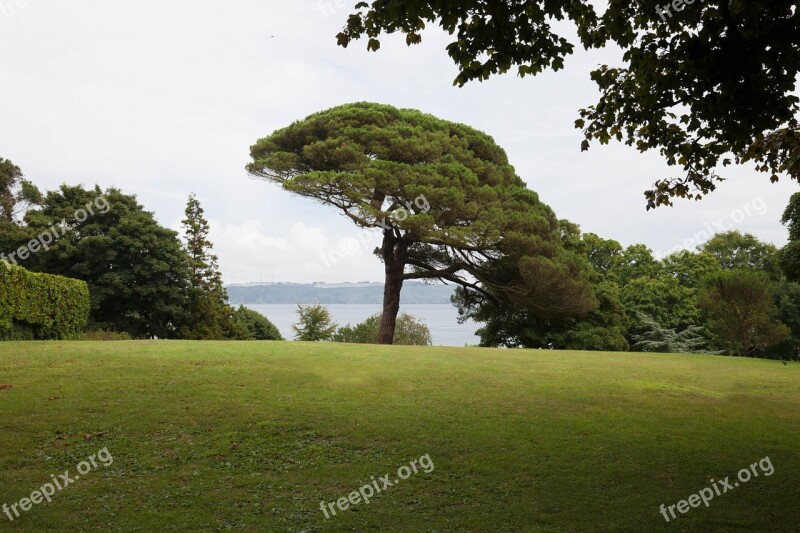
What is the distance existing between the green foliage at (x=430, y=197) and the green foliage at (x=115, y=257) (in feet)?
31.1

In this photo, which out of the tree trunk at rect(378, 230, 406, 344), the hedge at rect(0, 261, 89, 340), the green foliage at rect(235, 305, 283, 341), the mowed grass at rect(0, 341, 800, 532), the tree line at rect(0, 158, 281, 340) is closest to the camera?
the mowed grass at rect(0, 341, 800, 532)

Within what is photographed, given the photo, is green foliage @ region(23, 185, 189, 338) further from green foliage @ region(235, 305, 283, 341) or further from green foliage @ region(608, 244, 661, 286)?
green foliage @ region(608, 244, 661, 286)

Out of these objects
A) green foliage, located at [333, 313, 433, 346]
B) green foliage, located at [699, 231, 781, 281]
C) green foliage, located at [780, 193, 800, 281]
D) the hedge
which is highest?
green foliage, located at [699, 231, 781, 281]

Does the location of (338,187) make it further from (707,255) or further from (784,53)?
(707,255)

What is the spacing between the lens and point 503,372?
1333 centimetres

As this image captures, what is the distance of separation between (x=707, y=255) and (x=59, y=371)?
47.3m

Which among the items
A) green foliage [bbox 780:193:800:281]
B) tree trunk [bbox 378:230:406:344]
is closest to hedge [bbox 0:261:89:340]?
tree trunk [bbox 378:230:406:344]

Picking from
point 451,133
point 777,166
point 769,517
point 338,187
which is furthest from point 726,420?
point 451,133

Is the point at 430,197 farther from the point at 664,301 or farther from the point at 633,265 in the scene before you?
the point at 633,265

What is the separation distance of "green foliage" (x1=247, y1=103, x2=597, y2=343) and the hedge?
32.4 ft

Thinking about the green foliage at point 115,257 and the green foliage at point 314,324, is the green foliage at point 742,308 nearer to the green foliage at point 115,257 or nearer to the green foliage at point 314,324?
the green foliage at point 115,257

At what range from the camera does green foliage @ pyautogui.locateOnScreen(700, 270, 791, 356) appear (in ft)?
79.2

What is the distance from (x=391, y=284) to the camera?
90.9ft

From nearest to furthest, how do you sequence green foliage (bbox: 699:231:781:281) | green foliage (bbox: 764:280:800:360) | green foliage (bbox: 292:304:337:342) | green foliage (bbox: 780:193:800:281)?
green foliage (bbox: 780:193:800:281) < green foliage (bbox: 764:280:800:360) < green foliage (bbox: 292:304:337:342) < green foliage (bbox: 699:231:781:281)
